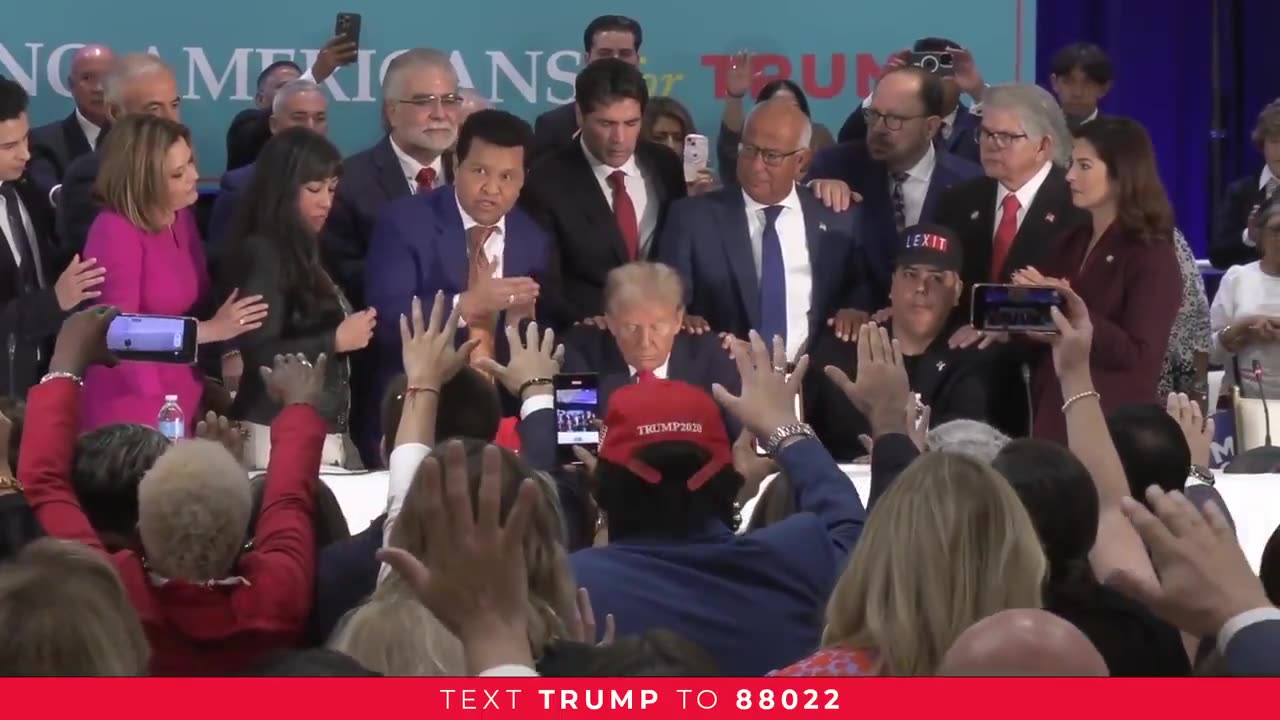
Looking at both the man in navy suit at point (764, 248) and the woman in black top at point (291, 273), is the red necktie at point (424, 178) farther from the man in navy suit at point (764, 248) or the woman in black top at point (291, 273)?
the man in navy suit at point (764, 248)

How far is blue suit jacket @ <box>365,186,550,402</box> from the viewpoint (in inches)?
193

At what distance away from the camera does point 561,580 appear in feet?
7.54

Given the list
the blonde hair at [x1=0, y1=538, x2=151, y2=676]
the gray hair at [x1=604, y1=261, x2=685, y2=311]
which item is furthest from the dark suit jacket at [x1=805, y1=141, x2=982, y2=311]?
the blonde hair at [x1=0, y1=538, x2=151, y2=676]

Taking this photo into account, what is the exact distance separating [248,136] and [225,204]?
0.90m

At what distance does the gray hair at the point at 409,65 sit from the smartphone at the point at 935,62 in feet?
5.27

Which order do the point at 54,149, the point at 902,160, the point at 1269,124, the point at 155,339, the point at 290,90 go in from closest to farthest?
the point at 155,339 → the point at 902,160 → the point at 290,90 → the point at 54,149 → the point at 1269,124

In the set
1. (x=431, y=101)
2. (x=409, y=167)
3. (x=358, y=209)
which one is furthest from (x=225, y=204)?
(x=431, y=101)

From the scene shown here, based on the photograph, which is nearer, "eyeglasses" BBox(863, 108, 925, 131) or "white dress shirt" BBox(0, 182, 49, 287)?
"white dress shirt" BBox(0, 182, 49, 287)

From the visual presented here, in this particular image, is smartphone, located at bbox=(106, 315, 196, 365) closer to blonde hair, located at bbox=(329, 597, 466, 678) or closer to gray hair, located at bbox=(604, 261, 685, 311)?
gray hair, located at bbox=(604, 261, 685, 311)

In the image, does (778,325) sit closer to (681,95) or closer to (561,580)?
(681,95)

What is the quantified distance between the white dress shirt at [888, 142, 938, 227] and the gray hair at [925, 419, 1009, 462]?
2504 millimetres

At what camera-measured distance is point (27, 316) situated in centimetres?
493

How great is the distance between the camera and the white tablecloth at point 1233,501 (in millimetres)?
3895

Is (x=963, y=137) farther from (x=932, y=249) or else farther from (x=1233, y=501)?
(x=1233, y=501)
